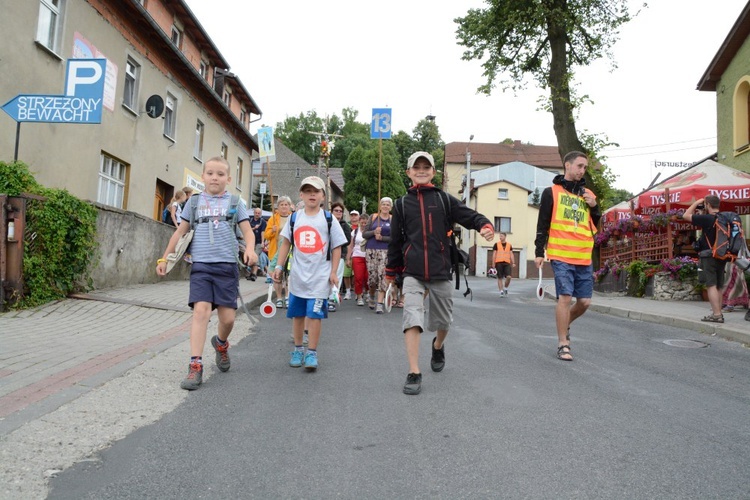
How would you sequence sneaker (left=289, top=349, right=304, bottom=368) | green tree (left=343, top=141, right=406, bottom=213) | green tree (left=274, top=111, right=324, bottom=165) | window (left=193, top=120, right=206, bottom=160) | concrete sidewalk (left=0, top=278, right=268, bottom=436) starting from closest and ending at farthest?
concrete sidewalk (left=0, top=278, right=268, bottom=436) < sneaker (left=289, top=349, right=304, bottom=368) < window (left=193, top=120, right=206, bottom=160) < green tree (left=343, top=141, right=406, bottom=213) < green tree (left=274, top=111, right=324, bottom=165)

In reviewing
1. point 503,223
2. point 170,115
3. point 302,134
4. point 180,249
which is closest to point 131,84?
point 170,115

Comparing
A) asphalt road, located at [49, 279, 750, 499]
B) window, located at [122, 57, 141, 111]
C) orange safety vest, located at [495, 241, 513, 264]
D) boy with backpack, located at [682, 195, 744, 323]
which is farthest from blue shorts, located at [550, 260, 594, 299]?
window, located at [122, 57, 141, 111]

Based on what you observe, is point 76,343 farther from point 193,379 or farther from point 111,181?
point 111,181

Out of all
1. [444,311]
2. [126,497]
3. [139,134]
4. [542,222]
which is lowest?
[126,497]

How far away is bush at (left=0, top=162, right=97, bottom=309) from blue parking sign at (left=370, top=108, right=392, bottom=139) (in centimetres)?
1588

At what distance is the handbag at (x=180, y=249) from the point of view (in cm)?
457

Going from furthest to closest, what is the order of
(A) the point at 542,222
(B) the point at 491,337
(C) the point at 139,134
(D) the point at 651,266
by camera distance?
(C) the point at 139,134 → (D) the point at 651,266 → (B) the point at 491,337 → (A) the point at 542,222

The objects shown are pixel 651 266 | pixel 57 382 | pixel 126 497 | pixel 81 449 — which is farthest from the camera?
pixel 651 266

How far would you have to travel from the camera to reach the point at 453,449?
312 centimetres

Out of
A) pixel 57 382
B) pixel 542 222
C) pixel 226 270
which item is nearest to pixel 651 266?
pixel 542 222

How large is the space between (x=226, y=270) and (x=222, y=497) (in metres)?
2.33

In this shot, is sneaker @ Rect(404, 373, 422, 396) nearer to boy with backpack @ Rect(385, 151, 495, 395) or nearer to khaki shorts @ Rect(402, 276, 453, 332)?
boy with backpack @ Rect(385, 151, 495, 395)

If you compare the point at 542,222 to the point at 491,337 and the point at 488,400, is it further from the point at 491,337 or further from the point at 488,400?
the point at 488,400

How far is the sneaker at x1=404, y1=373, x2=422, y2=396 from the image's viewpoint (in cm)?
424
